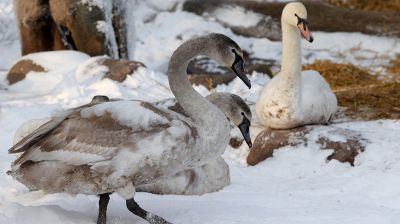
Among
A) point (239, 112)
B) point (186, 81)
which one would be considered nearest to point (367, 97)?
point (239, 112)

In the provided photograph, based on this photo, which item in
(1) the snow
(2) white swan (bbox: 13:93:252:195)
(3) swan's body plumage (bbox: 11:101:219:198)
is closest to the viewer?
(3) swan's body plumage (bbox: 11:101:219:198)

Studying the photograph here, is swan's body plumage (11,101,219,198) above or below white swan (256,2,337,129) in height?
above

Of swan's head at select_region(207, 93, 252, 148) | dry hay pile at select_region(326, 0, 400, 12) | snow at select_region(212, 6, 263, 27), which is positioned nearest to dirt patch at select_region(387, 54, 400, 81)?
snow at select_region(212, 6, 263, 27)

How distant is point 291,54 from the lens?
769 cm

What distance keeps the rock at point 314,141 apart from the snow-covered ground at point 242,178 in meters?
0.06

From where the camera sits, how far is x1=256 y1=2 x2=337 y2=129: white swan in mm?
7348

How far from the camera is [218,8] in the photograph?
13117 millimetres

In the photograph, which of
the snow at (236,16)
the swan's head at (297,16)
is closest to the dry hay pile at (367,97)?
the swan's head at (297,16)

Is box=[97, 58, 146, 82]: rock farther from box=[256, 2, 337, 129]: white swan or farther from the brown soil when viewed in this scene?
the brown soil

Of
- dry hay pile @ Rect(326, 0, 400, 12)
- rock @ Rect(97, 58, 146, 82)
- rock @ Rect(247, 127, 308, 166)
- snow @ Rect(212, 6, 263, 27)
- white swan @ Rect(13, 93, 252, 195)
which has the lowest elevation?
dry hay pile @ Rect(326, 0, 400, 12)

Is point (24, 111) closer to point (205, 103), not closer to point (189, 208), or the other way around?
point (189, 208)

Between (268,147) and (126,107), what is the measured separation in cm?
276

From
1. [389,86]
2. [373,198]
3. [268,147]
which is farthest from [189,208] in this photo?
[389,86]

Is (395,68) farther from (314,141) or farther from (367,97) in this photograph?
(314,141)
